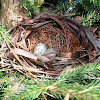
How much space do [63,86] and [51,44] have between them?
21.6 inches

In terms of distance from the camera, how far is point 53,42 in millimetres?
772

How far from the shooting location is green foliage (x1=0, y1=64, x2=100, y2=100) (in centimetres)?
21

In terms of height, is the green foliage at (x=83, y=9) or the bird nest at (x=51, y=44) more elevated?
the green foliage at (x=83, y=9)

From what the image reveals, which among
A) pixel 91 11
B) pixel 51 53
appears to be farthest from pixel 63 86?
pixel 91 11

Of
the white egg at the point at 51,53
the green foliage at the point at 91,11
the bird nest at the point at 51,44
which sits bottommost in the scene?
the white egg at the point at 51,53

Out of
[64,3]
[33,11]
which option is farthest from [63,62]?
[64,3]

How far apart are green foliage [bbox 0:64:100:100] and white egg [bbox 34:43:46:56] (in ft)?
1.05

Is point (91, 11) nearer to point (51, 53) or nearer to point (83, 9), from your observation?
point (83, 9)

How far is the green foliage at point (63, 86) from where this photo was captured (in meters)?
0.21

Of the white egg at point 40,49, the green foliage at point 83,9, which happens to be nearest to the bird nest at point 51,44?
the white egg at point 40,49

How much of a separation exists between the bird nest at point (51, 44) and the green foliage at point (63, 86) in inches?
2.7

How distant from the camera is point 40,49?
75cm

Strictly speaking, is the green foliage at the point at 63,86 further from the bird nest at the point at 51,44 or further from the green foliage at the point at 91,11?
the green foliage at the point at 91,11

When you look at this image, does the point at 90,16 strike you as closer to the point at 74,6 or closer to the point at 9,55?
the point at 74,6
